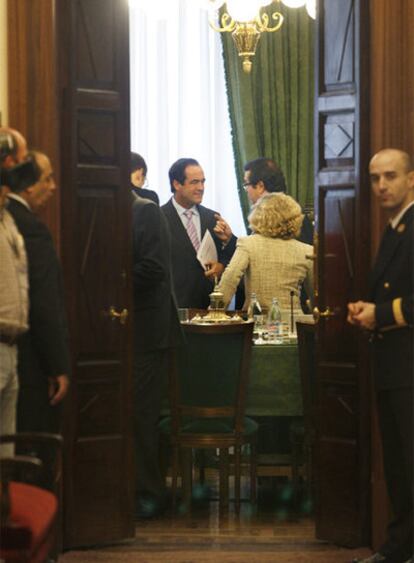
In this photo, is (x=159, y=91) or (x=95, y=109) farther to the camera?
(x=159, y=91)

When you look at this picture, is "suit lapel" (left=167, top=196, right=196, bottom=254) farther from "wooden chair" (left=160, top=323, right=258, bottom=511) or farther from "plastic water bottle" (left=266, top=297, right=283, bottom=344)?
"wooden chair" (left=160, top=323, right=258, bottom=511)

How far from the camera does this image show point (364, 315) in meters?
5.28

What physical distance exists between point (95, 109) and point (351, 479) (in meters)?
2.18

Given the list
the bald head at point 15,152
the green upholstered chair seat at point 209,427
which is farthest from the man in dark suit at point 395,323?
the green upholstered chair seat at point 209,427

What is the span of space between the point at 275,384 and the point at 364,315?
6.55ft

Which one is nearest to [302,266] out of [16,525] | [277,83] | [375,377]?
[375,377]

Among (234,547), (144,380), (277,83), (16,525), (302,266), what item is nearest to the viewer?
(16,525)

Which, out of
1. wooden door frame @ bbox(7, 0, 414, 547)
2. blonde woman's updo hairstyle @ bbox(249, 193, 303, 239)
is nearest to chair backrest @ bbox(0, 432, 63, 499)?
wooden door frame @ bbox(7, 0, 414, 547)

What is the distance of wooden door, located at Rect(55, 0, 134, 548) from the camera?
6125 millimetres

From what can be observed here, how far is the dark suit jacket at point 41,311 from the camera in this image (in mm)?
4953

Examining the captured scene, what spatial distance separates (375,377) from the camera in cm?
538

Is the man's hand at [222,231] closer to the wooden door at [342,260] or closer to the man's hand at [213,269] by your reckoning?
the man's hand at [213,269]

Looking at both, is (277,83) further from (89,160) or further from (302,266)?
(89,160)

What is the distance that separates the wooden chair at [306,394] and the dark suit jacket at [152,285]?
0.68 meters
